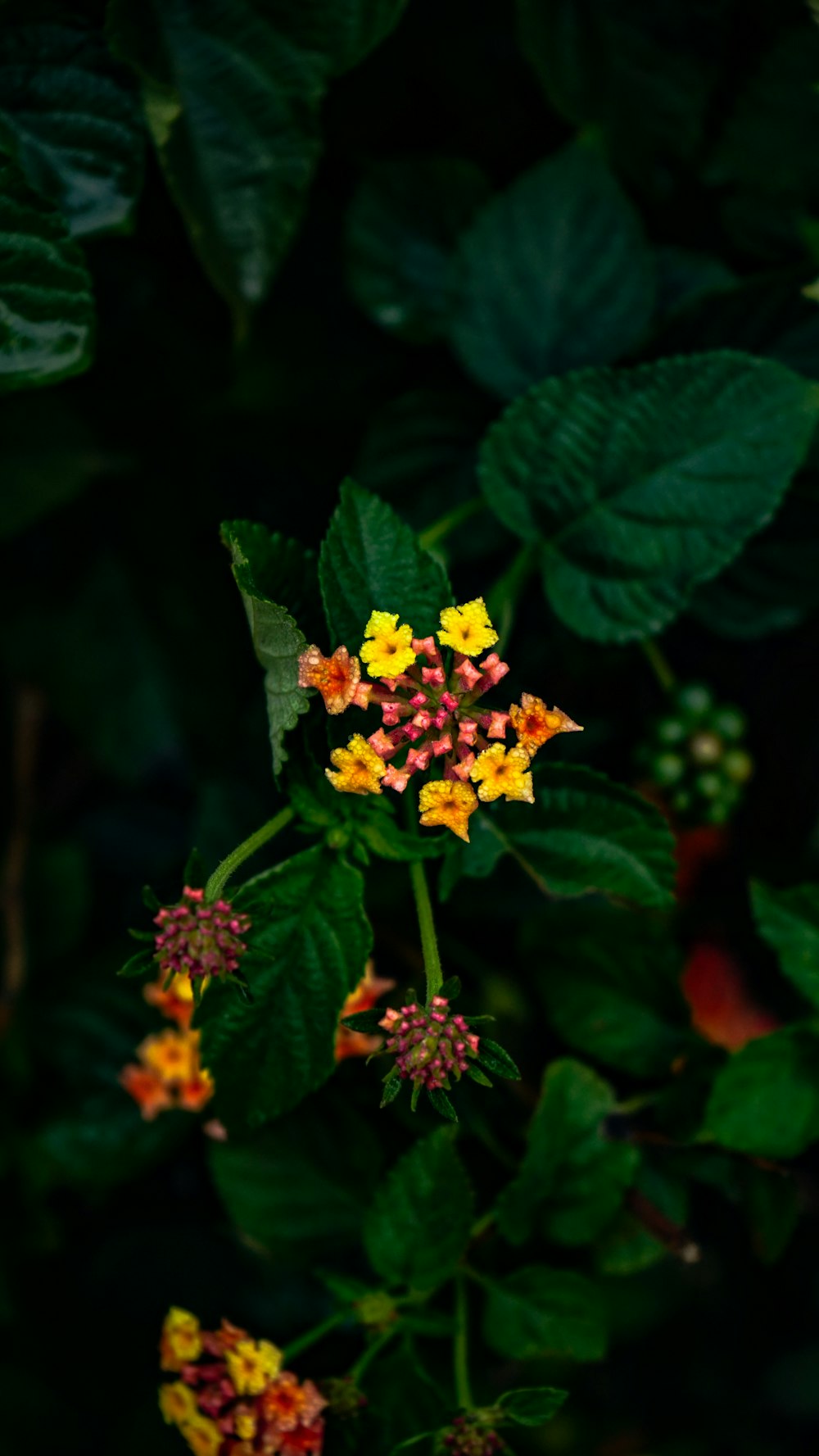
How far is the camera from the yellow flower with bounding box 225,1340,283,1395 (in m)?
1.02

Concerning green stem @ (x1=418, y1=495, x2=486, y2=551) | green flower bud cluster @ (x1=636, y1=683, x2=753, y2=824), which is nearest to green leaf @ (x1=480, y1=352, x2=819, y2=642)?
green stem @ (x1=418, y1=495, x2=486, y2=551)

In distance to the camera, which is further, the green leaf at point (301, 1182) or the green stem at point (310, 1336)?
the green leaf at point (301, 1182)

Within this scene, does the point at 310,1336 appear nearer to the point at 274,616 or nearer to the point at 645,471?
the point at 274,616

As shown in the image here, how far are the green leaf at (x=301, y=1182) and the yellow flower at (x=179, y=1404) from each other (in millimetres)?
179

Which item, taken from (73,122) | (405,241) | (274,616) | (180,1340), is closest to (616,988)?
(180,1340)

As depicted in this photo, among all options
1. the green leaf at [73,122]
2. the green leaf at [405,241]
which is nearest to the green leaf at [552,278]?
the green leaf at [405,241]

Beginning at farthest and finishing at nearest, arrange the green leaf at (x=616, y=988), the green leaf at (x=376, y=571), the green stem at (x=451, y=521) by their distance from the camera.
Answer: the green leaf at (x=616, y=988), the green stem at (x=451, y=521), the green leaf at (x=376, y=571)

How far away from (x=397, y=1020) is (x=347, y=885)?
18 centimetres

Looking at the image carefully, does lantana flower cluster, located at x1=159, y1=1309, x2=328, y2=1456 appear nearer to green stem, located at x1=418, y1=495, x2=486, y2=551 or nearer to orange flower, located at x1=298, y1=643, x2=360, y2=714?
orange flower, located at x1=298, y1=643, x2=360, y2=714

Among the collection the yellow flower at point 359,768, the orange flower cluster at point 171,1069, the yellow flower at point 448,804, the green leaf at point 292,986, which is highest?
the yellow flower at point 359,768

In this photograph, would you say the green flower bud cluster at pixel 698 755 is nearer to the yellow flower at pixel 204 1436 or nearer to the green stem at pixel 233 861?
the green stem at pixel 233 861

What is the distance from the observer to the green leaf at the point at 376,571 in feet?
2.99

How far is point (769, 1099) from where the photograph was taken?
46.1 inches

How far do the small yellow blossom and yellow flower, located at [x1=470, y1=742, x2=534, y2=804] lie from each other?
2.02 feet
